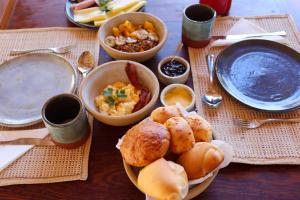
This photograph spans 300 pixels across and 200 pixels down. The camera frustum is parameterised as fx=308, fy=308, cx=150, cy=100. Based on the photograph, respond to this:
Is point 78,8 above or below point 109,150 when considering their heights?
above

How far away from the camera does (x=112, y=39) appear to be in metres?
1.09

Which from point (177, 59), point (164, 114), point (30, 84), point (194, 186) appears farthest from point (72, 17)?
point (194, 186)

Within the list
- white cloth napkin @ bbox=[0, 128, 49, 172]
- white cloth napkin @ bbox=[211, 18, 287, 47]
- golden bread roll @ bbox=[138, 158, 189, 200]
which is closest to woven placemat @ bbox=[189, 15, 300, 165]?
white cloth napkin @ bbox=[211, 18, 287, 47]

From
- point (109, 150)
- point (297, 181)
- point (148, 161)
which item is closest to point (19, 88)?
point (109, 150)

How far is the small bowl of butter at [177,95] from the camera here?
3.04 feet

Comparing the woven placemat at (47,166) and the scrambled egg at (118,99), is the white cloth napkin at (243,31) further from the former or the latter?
the woven placemat at (47,166)

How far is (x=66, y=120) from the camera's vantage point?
85 centimetres

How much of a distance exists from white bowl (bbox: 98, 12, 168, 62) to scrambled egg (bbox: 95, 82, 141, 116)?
11 cm

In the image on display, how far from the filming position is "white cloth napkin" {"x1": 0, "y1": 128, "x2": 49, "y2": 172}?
837mm

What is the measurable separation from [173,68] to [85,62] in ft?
1.01

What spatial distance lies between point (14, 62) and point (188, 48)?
616mm

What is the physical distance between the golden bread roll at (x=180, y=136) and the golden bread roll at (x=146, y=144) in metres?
0.01

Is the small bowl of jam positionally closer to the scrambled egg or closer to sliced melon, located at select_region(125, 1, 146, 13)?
the scrambled egg

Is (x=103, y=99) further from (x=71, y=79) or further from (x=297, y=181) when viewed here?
(x=297, y=181)
